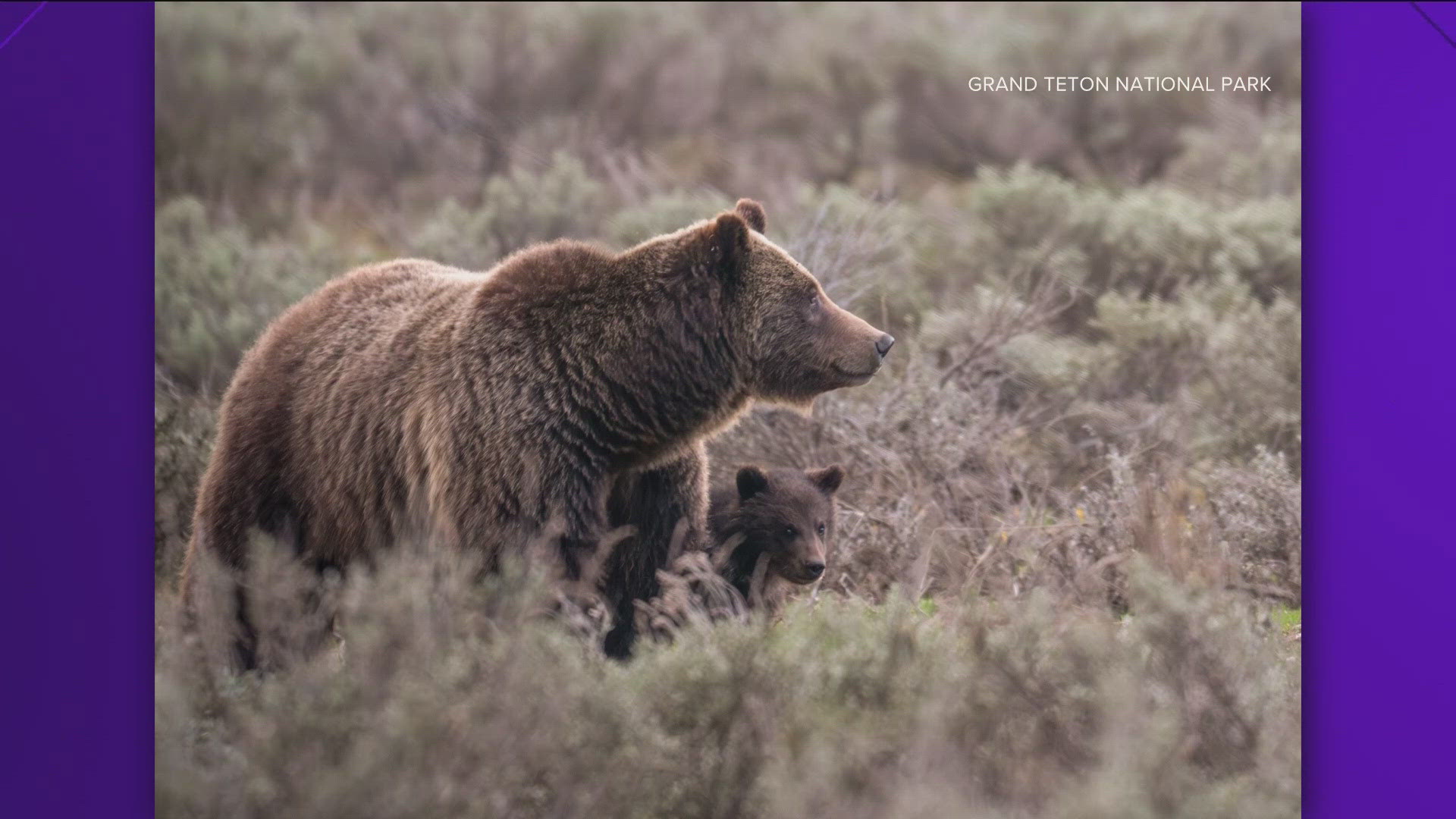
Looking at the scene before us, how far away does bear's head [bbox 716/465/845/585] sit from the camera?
229 inches

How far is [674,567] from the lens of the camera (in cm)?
523

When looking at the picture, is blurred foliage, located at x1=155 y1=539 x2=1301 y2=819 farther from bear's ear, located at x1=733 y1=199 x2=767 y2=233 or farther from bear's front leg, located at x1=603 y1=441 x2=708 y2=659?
bear's ear, located at x1=733 y1=199 x2=767 y2=233

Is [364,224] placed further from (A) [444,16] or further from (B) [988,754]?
(B) [988,754]

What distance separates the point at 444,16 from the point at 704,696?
3637 mm

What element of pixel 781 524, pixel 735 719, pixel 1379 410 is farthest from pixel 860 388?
pixel 735 719

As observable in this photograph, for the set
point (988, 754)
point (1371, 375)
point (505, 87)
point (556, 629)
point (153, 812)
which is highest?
point (505, 87)

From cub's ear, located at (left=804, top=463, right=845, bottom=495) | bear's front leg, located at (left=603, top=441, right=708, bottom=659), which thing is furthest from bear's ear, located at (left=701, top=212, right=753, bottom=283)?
cub's ear, located at (left=804, top=463, right=845, bottom=495)

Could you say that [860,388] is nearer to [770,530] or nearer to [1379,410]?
[770,530]

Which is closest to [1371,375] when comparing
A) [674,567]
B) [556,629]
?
[674,567]

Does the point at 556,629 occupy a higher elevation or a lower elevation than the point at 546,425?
lower

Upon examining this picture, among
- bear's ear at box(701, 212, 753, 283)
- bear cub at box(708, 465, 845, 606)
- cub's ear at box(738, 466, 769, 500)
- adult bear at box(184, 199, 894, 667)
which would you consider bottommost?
bear cub at box(708, 465, 845, 606)

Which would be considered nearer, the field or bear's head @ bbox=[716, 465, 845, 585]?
the field

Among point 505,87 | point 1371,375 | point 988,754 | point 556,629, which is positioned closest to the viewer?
point 988,754

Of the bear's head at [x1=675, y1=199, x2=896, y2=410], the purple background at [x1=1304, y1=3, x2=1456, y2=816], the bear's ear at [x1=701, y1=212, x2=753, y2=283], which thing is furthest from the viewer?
the bear's head at [x1=675, y1=199, x2=896, y2=410]
